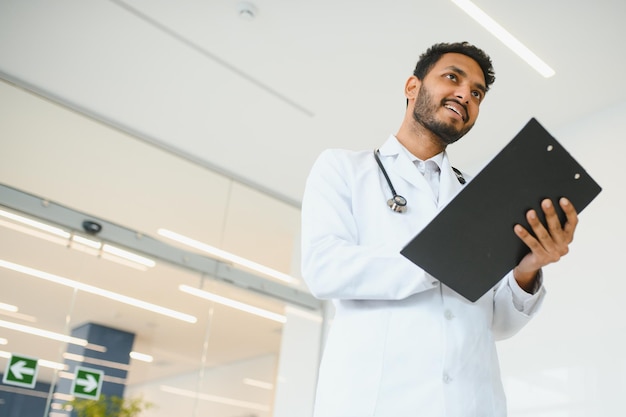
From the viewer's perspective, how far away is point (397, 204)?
1.40m

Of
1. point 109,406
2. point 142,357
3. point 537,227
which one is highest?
point 142,357

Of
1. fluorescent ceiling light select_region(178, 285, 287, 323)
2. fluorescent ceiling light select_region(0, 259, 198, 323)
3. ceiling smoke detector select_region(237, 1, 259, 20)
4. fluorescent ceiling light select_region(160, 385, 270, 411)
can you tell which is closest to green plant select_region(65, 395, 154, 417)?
fluorescent ceiling light select_region(160, 385, 270, 411)

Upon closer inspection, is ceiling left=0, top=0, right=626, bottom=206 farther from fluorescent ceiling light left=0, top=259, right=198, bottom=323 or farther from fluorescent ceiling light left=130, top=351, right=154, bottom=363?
fluorescent ceiling light left=130, top=351, right=154, bottom=363

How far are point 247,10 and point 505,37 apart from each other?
150 centimetres

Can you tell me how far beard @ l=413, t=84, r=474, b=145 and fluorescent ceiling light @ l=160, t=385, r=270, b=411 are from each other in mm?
3502

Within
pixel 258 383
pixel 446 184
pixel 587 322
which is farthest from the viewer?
pixel 258 383

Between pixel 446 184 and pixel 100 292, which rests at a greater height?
pixel 100 292

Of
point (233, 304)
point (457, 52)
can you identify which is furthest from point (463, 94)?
point (233, 304)

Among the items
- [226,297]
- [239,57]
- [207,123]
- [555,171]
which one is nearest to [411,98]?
[555,171]

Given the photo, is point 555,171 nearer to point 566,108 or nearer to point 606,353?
point 606,353

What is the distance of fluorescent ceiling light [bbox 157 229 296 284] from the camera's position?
5.07 m

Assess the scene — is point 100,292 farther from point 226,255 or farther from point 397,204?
point 397,204

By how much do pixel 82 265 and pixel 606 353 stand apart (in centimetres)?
340

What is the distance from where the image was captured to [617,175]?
161 inches
